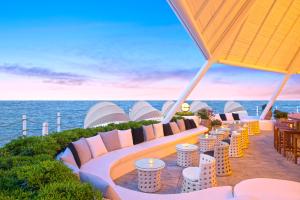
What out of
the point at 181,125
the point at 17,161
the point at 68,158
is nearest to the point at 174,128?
the point at 181,125

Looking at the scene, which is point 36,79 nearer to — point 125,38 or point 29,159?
point 125,38

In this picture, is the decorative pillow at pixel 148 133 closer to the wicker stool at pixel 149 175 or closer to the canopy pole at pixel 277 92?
the wicker stool at pixel 149 175

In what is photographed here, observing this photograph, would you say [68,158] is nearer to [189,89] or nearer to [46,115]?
[189,89]

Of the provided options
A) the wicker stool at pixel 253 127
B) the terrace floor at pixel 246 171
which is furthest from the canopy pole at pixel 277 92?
the terrace floor at pixel 246 171

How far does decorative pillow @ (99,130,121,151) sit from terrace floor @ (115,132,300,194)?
743 millimetres

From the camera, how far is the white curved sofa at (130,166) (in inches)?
136

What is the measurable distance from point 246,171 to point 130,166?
2.77m

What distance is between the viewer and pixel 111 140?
6.64 meters

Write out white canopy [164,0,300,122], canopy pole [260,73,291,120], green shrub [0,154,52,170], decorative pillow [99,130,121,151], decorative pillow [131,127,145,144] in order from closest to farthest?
green shrub [0,154,52,170], decorative pillow [99,130,121,151], white canopy [164,0,300,122], decorative pillow [131,127,145,144], canopy pole [260,73,291,120]

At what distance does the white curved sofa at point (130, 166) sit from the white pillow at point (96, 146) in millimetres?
142

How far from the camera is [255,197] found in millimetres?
2957

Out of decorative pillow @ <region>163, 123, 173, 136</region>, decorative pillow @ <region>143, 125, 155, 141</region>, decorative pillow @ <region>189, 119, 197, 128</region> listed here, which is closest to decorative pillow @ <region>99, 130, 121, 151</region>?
decorative pillow @ <region>143, 125, 155, 141</region>

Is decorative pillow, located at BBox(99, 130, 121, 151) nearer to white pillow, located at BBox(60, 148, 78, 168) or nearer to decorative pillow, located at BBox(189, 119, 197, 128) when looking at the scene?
white pillow, located at BBox(60, 148, 78, 168)

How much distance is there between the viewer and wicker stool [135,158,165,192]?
5.13 meters
